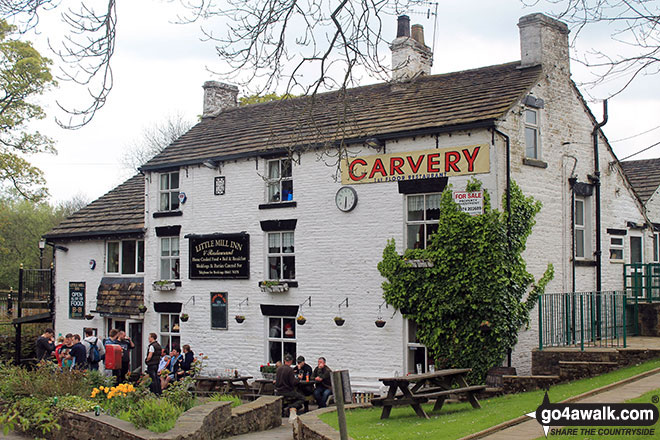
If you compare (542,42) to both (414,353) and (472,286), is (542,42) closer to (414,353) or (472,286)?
(472,286)

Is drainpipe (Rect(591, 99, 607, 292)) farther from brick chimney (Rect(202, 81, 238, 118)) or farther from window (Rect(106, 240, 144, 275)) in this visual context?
window (Rect(106, 240, 144, 275))

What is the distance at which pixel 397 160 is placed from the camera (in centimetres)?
1911

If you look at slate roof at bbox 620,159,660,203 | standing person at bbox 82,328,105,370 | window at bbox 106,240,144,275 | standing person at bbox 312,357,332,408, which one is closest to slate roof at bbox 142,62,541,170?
window at bbox 106,240,144,275

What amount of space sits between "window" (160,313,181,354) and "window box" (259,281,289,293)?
3.76m

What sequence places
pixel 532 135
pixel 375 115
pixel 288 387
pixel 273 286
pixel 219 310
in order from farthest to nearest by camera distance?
pixel 219 310
pixel 273 286
pixel 375 115
pixel 532 135
pixel 288 387

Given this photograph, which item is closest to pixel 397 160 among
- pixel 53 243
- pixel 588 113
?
pixel 588 113

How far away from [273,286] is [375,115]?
551cm

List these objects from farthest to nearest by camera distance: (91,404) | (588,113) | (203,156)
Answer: (203,156) < (588,113) < (91,404)

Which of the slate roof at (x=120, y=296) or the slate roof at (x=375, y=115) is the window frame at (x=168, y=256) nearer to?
the slate roof at (x=120, y=296)

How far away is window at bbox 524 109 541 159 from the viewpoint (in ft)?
62.5

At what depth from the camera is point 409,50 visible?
866 inches

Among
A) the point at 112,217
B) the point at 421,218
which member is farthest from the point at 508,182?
the point at 112,217

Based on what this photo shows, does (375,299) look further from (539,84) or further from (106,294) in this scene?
(106,294)

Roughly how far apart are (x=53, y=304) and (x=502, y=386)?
60.1ft
